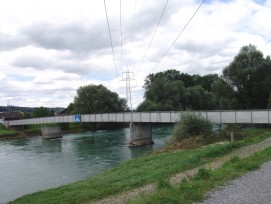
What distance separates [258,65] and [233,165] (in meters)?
52.7

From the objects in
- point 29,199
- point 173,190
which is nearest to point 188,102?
point 29,199

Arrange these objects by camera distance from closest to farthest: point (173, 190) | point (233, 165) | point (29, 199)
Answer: point (173, 190) < point (233, 165) < point (29, 199)

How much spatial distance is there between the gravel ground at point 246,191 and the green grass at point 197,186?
1.18ft

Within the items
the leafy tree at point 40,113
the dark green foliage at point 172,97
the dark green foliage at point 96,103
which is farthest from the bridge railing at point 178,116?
the leafy tree at point 40,113

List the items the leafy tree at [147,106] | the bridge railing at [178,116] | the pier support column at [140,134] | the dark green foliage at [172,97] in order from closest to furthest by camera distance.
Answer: the bridge railing at [178,116] → the pier support column at [140,134] → the leafy tree at [147,106] → the dark green foliage at [172,97]

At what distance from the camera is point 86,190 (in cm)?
1862

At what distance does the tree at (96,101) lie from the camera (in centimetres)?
10888

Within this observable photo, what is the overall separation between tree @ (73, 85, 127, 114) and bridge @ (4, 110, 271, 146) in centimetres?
1517

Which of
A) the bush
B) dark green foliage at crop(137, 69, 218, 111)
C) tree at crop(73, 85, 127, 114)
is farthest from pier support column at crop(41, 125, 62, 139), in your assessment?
the bush

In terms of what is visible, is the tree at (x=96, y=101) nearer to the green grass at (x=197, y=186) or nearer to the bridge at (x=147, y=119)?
the bridge at (x=147, y=119)

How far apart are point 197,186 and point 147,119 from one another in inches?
1890

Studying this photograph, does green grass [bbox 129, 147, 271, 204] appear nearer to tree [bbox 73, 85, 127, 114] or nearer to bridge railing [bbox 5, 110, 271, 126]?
bridge railing [bbox 5, 110, 271, 126]

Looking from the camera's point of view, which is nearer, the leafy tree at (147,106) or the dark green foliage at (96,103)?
the leafy tree at (147,106)

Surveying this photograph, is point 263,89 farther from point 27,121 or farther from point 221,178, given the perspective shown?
point 27,121
